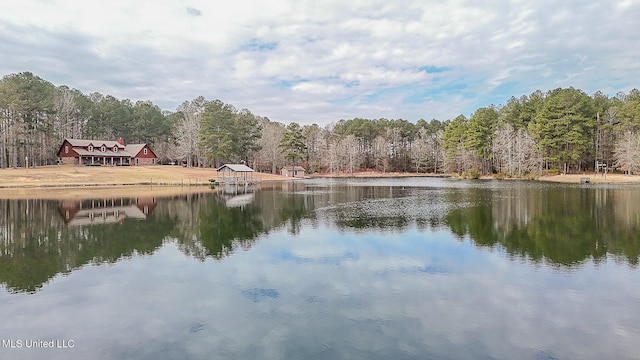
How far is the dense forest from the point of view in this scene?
68750mm

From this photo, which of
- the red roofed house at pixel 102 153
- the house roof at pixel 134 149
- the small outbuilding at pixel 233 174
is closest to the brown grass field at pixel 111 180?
the small outbuilding at pixel 233 174

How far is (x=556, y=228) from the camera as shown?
2077 centimetres

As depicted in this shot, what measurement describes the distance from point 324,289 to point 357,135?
4047 inches

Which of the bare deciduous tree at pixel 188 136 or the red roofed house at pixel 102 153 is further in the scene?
the bare deciduous tree at pixel 188 136

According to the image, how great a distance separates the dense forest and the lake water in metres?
55.7

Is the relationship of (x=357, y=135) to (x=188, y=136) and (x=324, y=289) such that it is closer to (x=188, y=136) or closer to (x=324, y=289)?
(x=188, y=136)

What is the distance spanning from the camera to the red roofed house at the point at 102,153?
71250 mm

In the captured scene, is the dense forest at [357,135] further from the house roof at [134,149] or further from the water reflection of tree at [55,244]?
the water reflection of tree at [55,244]

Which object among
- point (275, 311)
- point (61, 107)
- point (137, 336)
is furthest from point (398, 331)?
point (61, 107)

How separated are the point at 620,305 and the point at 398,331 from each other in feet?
20.6

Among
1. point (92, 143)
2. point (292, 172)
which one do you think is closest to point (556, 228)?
point (292, 172)

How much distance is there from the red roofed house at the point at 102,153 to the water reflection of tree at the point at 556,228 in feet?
224

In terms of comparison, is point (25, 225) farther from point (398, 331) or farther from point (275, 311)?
point (398, 331)

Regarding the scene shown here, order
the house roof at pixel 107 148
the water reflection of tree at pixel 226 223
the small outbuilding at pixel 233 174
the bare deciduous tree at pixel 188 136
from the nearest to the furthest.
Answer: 1. the water reflection of tree at pixel 226 223
2. the small outbuilding at pixel 233 174
3. the house roof at pixel 107 148
4. the bare deciduous tree at pixel 188 136
